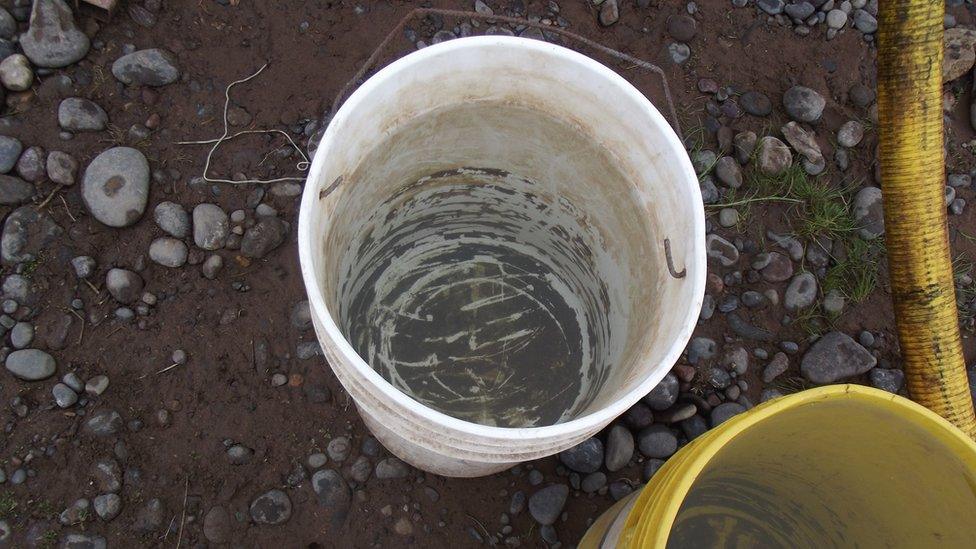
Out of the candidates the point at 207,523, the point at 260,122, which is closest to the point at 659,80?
the point at 260,122

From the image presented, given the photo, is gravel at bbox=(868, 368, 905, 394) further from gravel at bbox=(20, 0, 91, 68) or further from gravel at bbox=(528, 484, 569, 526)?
gravel at bbox=(20, 0, 91, 68)

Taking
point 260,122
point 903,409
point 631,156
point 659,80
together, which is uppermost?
point 631,156

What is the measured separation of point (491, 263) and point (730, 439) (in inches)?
38.4

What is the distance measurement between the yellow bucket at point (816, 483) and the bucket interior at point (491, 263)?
0.37 meters

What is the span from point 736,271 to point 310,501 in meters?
1.45

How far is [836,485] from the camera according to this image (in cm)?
139

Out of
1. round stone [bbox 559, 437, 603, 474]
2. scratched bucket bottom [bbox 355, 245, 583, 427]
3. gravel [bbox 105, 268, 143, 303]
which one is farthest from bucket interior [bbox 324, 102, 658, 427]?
gravel [bbox 105, 268, 143, 303]

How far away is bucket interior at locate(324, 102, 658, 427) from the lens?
143 centimetres

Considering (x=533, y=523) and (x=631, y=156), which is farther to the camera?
(x=533, y=523)

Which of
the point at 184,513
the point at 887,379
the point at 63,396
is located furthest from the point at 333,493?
the point at 887,379

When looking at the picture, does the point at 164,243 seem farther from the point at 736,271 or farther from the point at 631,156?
the point at 736,271

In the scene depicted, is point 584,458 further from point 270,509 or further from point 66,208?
point 66,208

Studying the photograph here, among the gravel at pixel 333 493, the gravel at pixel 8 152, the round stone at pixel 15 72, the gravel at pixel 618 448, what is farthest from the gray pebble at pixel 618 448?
the round stone at pixel 15 72

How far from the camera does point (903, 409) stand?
1.07m
